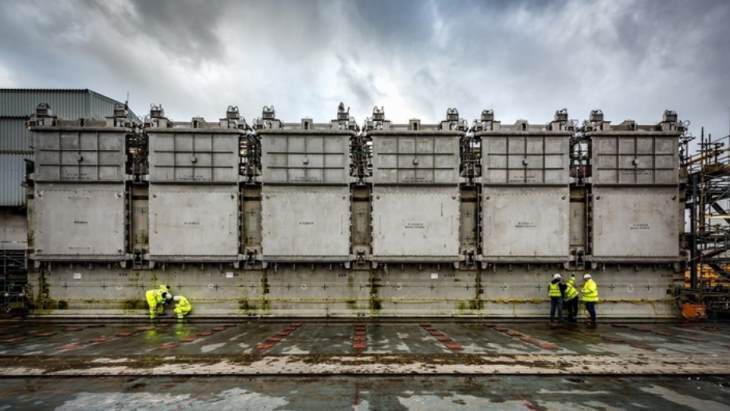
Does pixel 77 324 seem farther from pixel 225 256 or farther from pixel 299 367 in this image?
pixel 299 367

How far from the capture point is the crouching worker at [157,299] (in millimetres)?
14469

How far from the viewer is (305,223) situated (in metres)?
15.0

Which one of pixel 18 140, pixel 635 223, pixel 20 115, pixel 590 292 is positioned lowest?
pixel 590 292

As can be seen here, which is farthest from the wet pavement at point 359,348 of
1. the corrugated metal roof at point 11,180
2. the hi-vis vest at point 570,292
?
the corrugated metal roof at point 11,180

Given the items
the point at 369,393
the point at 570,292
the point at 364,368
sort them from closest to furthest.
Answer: the point at 369,393 → the point at 364,368 → the point at 570,292

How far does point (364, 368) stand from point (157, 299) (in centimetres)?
1092

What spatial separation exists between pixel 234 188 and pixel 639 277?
741 inches

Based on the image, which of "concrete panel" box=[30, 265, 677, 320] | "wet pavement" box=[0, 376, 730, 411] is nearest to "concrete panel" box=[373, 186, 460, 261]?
"concrete panel" box=[30, 265, 677, 320]

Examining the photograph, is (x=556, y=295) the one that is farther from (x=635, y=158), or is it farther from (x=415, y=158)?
(x=415, y=158)

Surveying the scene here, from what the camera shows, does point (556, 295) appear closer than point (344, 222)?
Yes

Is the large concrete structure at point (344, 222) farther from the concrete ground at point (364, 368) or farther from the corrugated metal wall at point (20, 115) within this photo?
the corrugated metal wall at point (20, 115)

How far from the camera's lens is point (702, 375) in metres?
8.17

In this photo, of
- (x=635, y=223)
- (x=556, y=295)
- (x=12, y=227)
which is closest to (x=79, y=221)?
(x=12, y=227)

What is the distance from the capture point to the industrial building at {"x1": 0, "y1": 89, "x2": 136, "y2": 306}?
797 inches
